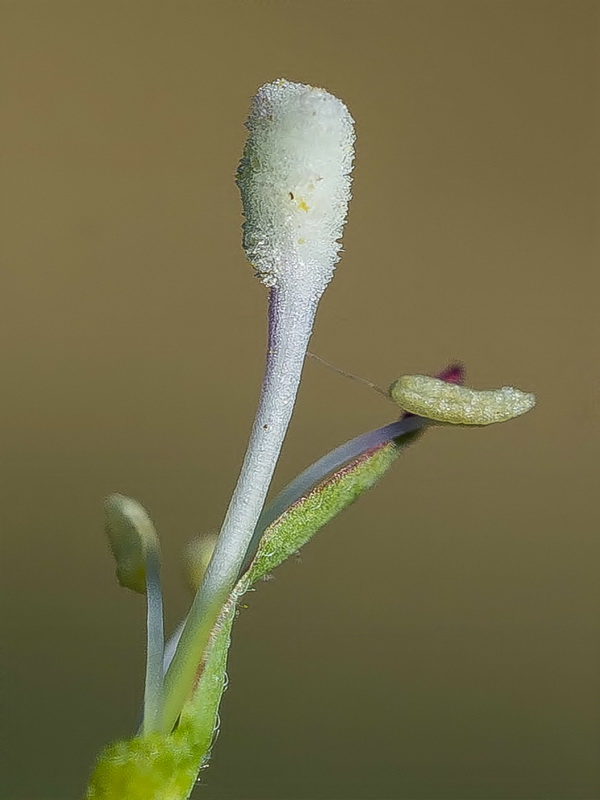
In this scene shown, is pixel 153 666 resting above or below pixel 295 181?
below

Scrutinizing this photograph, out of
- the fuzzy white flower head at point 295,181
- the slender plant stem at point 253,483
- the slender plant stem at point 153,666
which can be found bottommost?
the slender plant stem at point 153,666

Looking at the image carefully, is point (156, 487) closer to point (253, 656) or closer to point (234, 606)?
point (253, 656)

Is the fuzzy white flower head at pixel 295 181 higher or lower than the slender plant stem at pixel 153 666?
higher

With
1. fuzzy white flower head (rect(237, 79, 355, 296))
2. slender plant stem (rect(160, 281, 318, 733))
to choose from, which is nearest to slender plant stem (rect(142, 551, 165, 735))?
slender plant stem (rect(160, 281, 318, 733))

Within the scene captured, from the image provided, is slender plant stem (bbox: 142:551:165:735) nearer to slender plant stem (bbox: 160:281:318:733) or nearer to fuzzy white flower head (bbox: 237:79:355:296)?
slender plant stem (bbox: 160:281:318:733)

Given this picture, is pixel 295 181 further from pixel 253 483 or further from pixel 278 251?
pixel 253 483

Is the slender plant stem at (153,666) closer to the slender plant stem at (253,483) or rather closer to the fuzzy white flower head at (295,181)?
the slender plant stem at (253,483)

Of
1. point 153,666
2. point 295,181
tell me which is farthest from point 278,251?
point 153,666

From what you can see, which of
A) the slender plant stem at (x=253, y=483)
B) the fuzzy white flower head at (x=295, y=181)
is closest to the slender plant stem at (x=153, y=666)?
the slender plant stem at (x=253, y=483)
